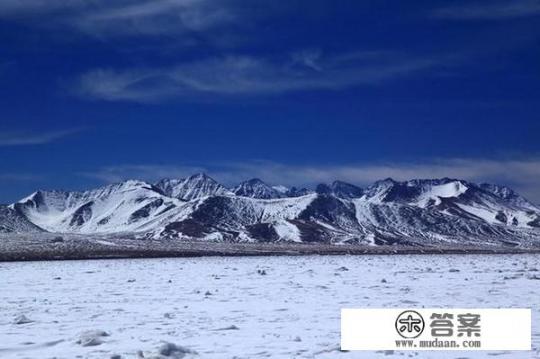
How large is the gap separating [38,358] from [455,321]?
400 inches

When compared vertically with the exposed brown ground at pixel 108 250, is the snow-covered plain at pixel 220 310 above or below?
above

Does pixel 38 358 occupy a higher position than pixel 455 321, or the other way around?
pixel 455 321

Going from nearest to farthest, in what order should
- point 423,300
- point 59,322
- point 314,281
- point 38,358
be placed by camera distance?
point 38,358 → point 59,322 → point 423,300 → point 314,281

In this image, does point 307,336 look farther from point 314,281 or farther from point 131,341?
point 314,281

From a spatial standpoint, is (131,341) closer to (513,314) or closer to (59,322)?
(59,322)

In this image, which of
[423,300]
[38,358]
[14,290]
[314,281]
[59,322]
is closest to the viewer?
[38,358]

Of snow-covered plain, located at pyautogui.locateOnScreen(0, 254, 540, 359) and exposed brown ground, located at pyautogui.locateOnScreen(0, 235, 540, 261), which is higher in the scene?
snow-covered plain, located at pyautogui.locateOnScreen(0, 254, 540, 359)

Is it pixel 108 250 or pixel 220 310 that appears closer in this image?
pixel 220 310

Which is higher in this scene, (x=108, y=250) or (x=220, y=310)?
(x=220, y=310)

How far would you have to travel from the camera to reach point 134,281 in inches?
1433

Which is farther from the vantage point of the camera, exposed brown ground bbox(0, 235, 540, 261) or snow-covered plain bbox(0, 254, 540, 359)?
exposed brown ground bbox(0, 235, 540, 261)

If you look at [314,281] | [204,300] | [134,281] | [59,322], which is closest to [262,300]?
[204,300]

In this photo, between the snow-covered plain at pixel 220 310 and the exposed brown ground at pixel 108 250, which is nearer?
the snow-covered plain at pixel 220 310

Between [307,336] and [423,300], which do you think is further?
[423,300]
